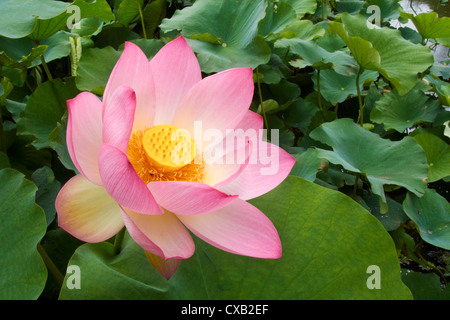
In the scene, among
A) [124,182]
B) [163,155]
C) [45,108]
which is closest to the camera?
[124,182]

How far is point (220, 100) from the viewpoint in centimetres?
49

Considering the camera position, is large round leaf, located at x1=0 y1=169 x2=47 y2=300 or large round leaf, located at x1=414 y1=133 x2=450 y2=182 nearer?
large round leaf, located at x1=0 y1=169 x2=47 y2=300

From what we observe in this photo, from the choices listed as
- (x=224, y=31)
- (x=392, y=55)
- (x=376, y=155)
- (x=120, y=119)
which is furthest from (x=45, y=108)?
(x=392, y=55)

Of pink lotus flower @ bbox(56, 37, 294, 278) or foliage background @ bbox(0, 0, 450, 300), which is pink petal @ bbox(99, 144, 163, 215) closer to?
pink lotus flower @ bbox(56, 37, 294, 278)

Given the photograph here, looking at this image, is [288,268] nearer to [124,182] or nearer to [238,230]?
[238,230]

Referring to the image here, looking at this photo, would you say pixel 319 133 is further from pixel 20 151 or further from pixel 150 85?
pixel 20 151

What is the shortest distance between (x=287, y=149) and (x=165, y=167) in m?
0.58

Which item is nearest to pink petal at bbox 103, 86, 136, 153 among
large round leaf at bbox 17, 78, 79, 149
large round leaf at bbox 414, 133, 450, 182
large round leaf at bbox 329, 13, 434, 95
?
large round leaf at bbox 17, 78, 79, 149

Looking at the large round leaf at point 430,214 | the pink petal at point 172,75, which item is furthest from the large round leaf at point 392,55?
the pink petal at point 172,75

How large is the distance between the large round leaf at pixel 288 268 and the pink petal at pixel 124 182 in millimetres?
125

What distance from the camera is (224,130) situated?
507 mm

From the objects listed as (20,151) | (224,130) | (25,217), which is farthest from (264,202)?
(20,151)

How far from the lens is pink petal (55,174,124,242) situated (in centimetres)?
43

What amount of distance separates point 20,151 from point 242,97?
648 millimetres
